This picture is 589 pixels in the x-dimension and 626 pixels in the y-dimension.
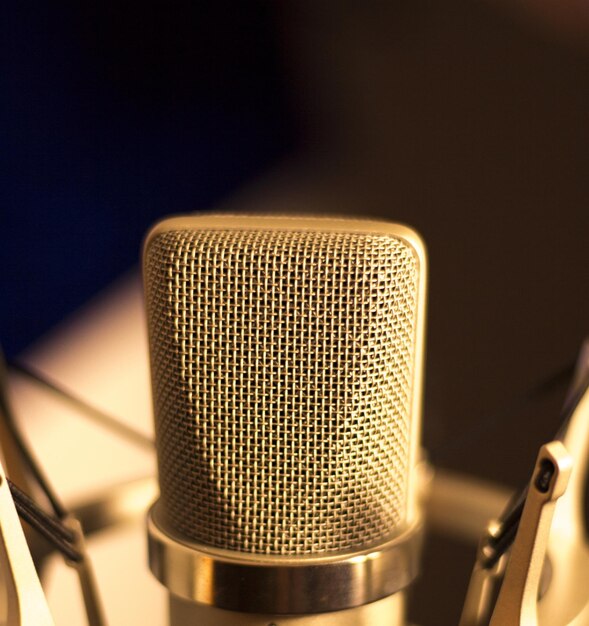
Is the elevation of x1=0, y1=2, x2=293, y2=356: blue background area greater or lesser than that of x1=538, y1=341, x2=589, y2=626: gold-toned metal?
greater

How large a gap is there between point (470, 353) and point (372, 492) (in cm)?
63

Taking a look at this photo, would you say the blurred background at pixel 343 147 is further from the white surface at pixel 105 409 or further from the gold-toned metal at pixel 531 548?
the gold-toned metal at pixel 531 548

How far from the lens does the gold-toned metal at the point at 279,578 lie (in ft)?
Answer: 1.43

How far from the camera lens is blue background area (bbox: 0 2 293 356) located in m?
0.92

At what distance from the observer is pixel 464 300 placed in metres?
1.04

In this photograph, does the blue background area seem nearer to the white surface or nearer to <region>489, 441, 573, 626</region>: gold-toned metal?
the white surface

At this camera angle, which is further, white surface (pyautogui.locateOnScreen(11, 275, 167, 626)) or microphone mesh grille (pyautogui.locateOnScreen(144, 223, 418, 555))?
white surface (pyautogui.locateOnScreen(11, 275, 167, 626))

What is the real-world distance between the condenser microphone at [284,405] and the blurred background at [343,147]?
0.49 metres

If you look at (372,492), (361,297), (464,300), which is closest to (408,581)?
(372,492)

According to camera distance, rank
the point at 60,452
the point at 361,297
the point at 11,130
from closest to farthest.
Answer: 1. the point at 361,297
2. the point at 11,130
3. the point at 60,452

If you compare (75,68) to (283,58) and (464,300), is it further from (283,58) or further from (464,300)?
(464,300)

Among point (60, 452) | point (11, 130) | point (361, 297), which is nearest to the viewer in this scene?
point (361, 297)

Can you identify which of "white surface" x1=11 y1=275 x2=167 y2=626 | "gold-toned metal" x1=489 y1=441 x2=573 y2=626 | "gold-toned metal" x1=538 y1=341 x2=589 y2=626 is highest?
"gold-toned metal" x1=489 y1=441 x2=573 y2=626

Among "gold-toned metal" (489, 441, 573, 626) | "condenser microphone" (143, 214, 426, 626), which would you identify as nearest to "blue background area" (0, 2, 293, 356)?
"condenser microphone" (143, 214, 426, 626)
